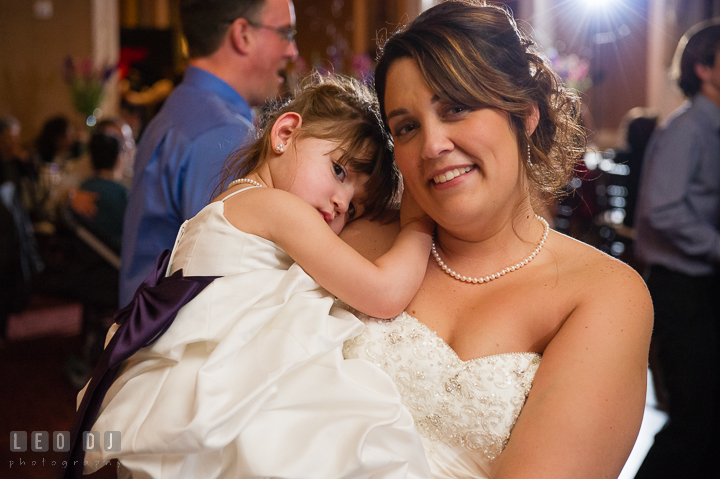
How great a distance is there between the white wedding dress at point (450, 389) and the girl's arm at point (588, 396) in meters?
0.05

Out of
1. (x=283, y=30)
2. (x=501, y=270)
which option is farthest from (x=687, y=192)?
(x=283, y=30)

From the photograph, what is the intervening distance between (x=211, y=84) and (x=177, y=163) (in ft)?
1.30

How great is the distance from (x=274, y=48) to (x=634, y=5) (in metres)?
6.43

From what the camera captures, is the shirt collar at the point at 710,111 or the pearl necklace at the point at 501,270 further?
the shirt collar at the point at 710,111

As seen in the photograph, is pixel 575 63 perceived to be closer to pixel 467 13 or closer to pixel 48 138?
pixel 48 138

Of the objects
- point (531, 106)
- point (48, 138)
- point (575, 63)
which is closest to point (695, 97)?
point (531, 106)

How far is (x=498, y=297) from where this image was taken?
4.81 feet

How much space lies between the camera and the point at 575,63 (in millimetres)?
7023

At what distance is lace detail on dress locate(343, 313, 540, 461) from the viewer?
1319mm

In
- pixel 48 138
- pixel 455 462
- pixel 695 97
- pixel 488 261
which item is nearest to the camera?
pixel 455 462

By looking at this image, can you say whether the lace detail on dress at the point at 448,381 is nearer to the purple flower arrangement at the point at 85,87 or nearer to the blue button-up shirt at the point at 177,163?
the blue button-up shirt at the point at 177,163

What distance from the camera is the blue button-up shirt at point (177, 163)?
2.07 metres

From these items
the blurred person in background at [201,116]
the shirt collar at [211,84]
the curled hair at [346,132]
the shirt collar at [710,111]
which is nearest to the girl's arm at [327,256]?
the curled hair at [346,132]

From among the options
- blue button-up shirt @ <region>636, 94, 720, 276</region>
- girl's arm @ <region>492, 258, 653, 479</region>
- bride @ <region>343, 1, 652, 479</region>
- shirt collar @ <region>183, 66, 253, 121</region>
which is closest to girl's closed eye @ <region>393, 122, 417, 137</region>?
bride @ <region>343, 1, 652, 479</region>
